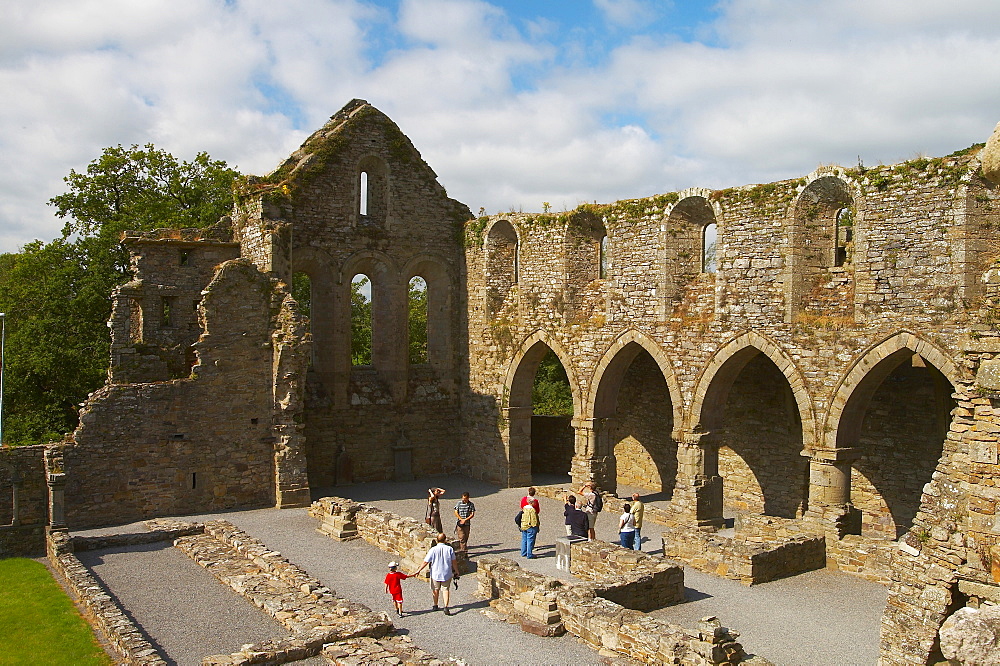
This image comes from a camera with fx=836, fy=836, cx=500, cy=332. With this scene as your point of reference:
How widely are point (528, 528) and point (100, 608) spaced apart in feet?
22.7

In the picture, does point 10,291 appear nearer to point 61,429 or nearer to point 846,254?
point 61,429

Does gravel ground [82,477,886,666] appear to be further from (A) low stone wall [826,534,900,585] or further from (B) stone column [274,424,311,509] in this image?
(B) stone column [274,424,311,509]

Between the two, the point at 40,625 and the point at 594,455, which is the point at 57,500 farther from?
the point at 594,455

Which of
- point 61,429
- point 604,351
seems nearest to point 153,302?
point 61,429

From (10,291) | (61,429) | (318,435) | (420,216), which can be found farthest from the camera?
(10,291)

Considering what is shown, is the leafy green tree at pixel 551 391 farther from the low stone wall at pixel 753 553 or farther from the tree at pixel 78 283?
the low stone wall at pixel 753 553

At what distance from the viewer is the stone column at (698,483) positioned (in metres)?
17.4

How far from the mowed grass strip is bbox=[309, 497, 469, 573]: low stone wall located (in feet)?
15.9

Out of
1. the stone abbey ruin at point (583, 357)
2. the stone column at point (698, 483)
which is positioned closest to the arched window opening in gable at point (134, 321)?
the stone abbey ruin at point (583, 357)

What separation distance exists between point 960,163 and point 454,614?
10792 mm

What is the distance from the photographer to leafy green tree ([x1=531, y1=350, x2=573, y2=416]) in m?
38.0

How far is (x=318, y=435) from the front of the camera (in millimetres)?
21359

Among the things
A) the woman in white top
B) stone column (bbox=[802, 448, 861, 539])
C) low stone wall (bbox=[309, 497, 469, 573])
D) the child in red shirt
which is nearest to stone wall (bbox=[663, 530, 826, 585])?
stone column (bbox=[802, 448, 861, 539])

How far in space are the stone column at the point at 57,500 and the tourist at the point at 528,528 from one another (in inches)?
352
